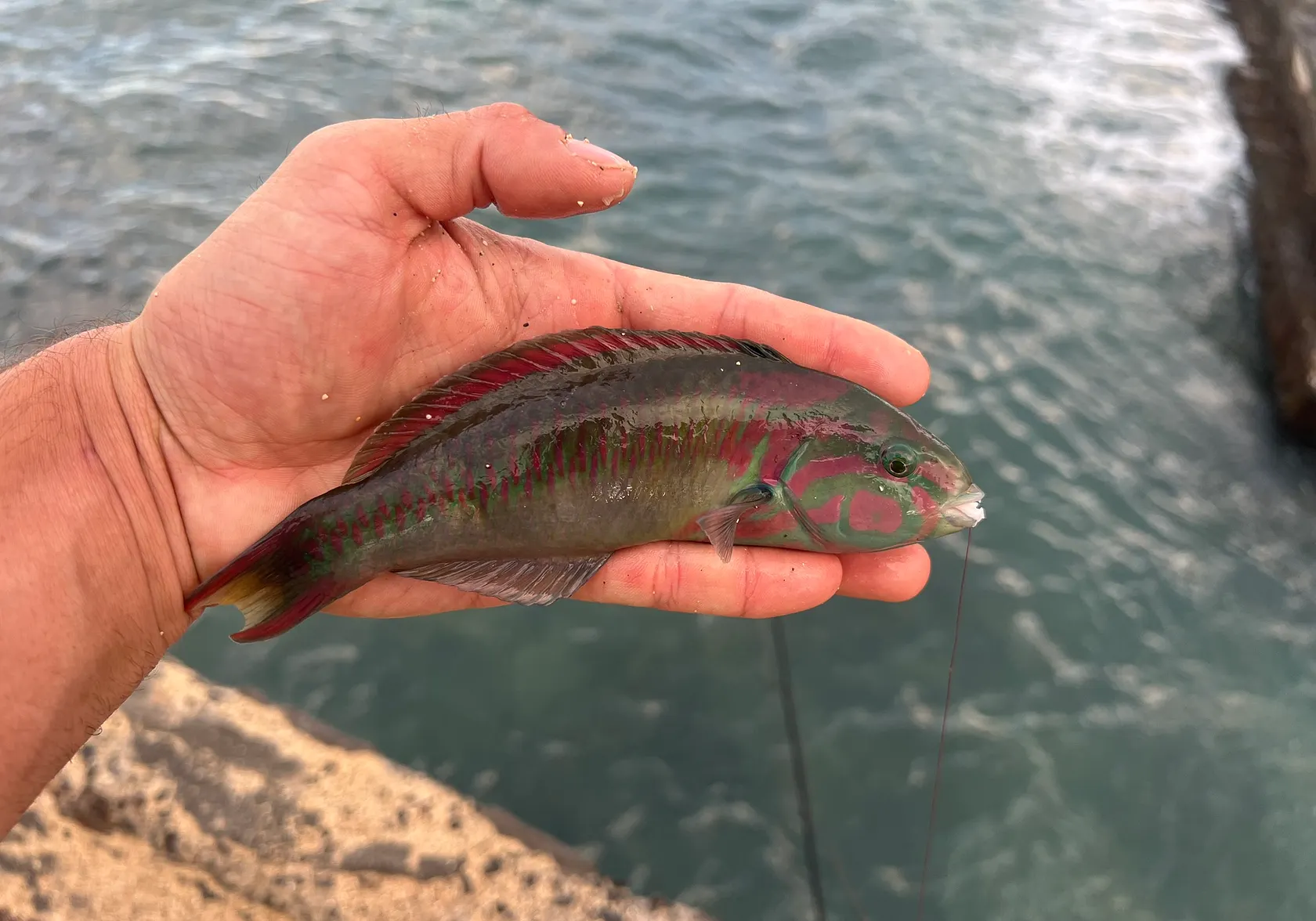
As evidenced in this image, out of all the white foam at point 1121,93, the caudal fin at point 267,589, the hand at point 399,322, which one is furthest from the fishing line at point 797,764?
the white foam at point 1121,93

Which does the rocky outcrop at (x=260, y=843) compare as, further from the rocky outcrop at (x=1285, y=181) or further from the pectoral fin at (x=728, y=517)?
the rocky outcrop at (x=1285, y=181)

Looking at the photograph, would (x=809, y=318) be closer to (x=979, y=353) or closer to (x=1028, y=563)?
(x=1028, y=563)

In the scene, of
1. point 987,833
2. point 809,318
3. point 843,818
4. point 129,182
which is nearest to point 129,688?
point 809,318

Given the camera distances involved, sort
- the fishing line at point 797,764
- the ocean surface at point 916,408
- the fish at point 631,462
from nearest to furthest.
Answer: the fish at point 631,462
the fishing line at point 797,764
the ocean surface at point 916,408

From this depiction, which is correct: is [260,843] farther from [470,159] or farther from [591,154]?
[591,154]

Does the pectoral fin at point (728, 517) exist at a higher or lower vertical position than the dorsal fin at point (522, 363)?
lower

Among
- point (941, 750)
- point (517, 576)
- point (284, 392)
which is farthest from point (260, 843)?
point (941, 750)
